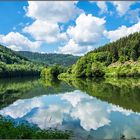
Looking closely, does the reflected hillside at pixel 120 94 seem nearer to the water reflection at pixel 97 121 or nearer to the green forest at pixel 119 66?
the water reflection at pixel 97 121

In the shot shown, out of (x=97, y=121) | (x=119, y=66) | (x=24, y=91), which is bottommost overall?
(x=97, y=121)

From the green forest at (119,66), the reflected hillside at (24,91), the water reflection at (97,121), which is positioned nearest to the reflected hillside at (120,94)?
the water reflection at (97,121)

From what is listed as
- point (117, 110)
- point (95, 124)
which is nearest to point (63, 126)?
point (95, 124)

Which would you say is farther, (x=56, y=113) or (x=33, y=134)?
(x=56, y=113)

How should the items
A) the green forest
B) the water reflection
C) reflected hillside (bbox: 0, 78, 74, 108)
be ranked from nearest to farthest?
the water reflection
reflected hillside (bbox: 0, 78, 74, 108)
the green forest

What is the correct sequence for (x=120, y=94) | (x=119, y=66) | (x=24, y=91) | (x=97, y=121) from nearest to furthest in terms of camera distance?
(x=97, y=121)
(x=120, y=94)
(x=24, y=91)
(x=119, y=66)

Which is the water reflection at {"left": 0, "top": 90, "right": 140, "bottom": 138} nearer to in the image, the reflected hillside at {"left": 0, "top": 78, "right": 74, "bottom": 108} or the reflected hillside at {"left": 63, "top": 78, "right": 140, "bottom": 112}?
the reflected hillside at {"left": 63, "top": 78, "right": 140, "bottom": 112}

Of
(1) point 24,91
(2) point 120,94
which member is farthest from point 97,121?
(1) point 24,91

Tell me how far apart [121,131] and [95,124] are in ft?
14.5

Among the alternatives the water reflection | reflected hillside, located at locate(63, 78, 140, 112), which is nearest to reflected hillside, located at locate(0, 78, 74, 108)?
reflected hillside, located at locate(63, 78, 140, 112)

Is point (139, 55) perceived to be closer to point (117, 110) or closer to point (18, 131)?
point (117, 110)

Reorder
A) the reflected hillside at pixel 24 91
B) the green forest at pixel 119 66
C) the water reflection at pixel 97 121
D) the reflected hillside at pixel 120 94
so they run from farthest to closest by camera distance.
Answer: the green forest at pixel 119 66, the reflected hillside at pixel 24 91, the reflected hillside at pixel 120 94, the water reflection at pixel 97 121

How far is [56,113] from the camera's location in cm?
3884

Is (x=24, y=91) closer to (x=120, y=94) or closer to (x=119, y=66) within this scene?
(x=120, y=94)
